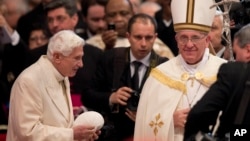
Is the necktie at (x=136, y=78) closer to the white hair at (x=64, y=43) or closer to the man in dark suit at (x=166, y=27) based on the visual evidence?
the white hair at (x=64, y=43)

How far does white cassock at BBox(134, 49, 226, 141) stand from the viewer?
959 centimetres

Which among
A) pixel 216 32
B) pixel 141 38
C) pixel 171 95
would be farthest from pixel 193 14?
pixel 141 38

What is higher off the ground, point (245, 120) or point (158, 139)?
point (245, 120)

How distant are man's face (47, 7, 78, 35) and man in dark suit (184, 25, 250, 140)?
410cm

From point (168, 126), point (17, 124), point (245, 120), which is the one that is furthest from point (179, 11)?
point (245, 120)

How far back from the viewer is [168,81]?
9.73m

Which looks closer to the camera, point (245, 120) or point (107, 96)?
point (245, 120)

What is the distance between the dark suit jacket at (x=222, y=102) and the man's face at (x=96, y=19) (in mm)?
5303

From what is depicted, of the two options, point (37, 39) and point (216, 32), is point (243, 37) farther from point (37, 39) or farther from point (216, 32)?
point (37, 39)

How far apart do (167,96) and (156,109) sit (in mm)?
155

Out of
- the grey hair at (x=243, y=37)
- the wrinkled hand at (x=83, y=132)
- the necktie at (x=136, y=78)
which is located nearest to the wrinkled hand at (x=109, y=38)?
the necktie at (x=136, y=78)

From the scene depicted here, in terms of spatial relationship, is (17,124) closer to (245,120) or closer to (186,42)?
(186,42)

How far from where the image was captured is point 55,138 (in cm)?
931

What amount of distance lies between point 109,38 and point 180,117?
2363 millimetres
